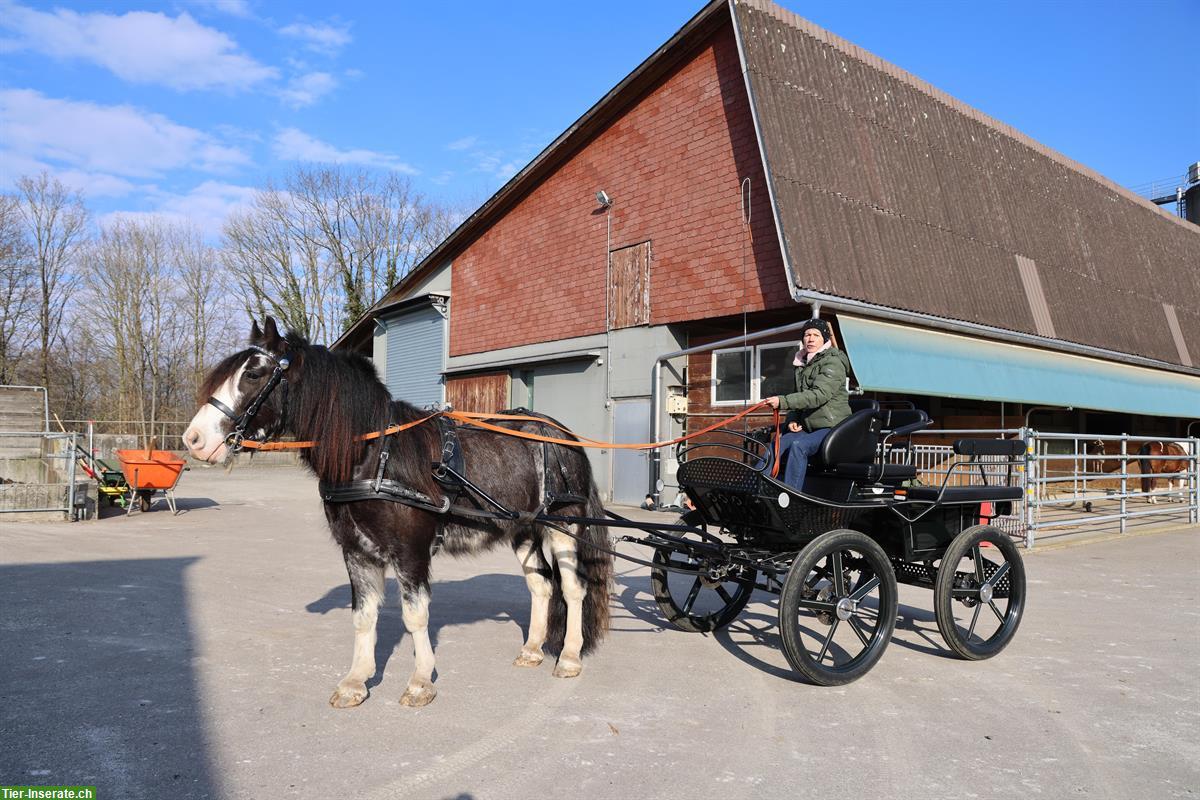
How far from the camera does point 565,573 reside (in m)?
5.34

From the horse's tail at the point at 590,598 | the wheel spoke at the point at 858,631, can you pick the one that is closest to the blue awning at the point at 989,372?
the wheel spoke at the point at 858,631

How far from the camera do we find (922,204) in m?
15.4

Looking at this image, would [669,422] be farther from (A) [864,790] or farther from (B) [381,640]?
(A) [864,790]

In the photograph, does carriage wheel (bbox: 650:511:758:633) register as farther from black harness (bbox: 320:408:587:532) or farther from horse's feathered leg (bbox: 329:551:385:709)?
horse's feathered leg (bbox: 329:551:385:709)

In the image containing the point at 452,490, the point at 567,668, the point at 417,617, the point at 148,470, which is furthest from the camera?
the point at 148,470

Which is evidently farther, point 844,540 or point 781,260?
point 781,260

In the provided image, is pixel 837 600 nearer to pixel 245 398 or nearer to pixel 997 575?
pixel 997 575

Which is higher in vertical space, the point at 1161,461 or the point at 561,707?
the point at 1161,461

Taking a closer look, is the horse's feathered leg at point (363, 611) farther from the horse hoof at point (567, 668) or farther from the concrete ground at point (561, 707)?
the horse hoof at point (567, 668)

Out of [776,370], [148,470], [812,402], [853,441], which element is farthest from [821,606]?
[148,470]

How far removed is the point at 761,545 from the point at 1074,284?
1708 centimetres

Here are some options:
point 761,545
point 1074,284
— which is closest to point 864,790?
point 761,545

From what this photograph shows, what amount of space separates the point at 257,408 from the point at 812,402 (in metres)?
3.43

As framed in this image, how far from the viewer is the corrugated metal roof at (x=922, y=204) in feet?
44.2
